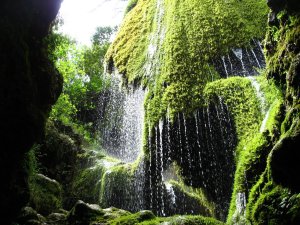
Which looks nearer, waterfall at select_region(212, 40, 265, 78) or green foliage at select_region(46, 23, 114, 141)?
waterfall at select_region(212, 40, 265, 78)

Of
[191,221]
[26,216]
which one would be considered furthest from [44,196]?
[191,221]

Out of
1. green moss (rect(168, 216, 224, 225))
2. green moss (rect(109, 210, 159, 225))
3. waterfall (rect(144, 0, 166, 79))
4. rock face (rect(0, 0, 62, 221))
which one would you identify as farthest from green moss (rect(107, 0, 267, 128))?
rock face (rect(0, 0, 62, 221))

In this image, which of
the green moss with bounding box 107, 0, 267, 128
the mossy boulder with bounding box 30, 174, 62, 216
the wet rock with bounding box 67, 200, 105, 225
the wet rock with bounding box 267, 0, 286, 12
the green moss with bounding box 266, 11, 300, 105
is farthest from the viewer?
the green moss with bounding box 107, 0, 267, 128

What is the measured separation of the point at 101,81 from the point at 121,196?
37.8 feet

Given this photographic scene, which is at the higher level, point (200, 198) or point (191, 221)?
point (200, 198)

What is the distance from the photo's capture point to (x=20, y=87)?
4719 mm

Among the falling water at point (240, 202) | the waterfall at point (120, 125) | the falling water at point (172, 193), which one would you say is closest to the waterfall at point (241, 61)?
the waterfall at point (120, 125)

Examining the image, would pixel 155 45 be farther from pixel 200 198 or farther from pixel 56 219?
pixel 56 219

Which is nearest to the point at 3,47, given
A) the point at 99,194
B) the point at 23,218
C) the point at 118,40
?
the point at 23,218

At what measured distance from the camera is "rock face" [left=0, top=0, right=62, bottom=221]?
448cm

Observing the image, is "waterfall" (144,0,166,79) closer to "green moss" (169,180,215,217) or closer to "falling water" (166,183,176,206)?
→ "green moss" (169,180,215,217)

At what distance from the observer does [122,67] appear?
13148 mm

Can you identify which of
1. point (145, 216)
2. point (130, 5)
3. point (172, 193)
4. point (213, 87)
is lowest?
point (145, 216)

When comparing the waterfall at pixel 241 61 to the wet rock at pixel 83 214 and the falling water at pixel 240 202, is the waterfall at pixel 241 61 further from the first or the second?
the wet rock at pixel 83 214
